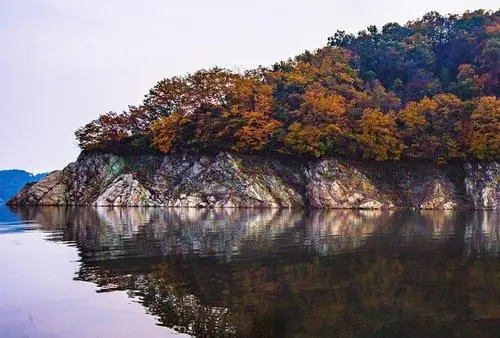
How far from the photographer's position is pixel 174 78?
322 feet

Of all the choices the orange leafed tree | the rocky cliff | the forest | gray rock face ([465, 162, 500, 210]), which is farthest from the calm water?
the forest

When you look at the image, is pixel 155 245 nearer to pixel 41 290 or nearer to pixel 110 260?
pixel 110 260

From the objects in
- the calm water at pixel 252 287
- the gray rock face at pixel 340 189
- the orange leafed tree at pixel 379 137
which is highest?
the orange leafed tree at pixel 379 137

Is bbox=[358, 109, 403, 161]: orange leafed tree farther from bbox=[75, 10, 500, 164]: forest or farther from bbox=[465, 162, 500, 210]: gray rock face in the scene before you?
bbox=[465, 162, 500, 210]: gray rock face

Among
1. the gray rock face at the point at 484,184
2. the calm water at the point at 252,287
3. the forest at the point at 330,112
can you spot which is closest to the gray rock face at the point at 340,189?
the forest at the point at 330,112

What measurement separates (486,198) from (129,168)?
60.4m

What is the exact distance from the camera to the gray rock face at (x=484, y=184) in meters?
76.6

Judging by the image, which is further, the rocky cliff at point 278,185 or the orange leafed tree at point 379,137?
the orange leafed tree at point 379,137

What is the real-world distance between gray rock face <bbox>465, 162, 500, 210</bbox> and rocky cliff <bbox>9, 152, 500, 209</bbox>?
137mm

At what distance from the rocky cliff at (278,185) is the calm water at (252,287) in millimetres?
48370

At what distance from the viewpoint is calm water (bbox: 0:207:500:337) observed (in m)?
12.9

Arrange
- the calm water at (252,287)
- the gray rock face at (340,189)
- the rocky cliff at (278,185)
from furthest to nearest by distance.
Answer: the rocky cliff at (278,185)
the gray rock face at (340,189)
the calm water at (252,287)

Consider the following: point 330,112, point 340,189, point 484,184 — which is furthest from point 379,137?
point 484,184

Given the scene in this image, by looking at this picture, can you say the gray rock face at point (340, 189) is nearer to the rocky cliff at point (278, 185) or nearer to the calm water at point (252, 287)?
the rocky cliff at point (278, 185)
